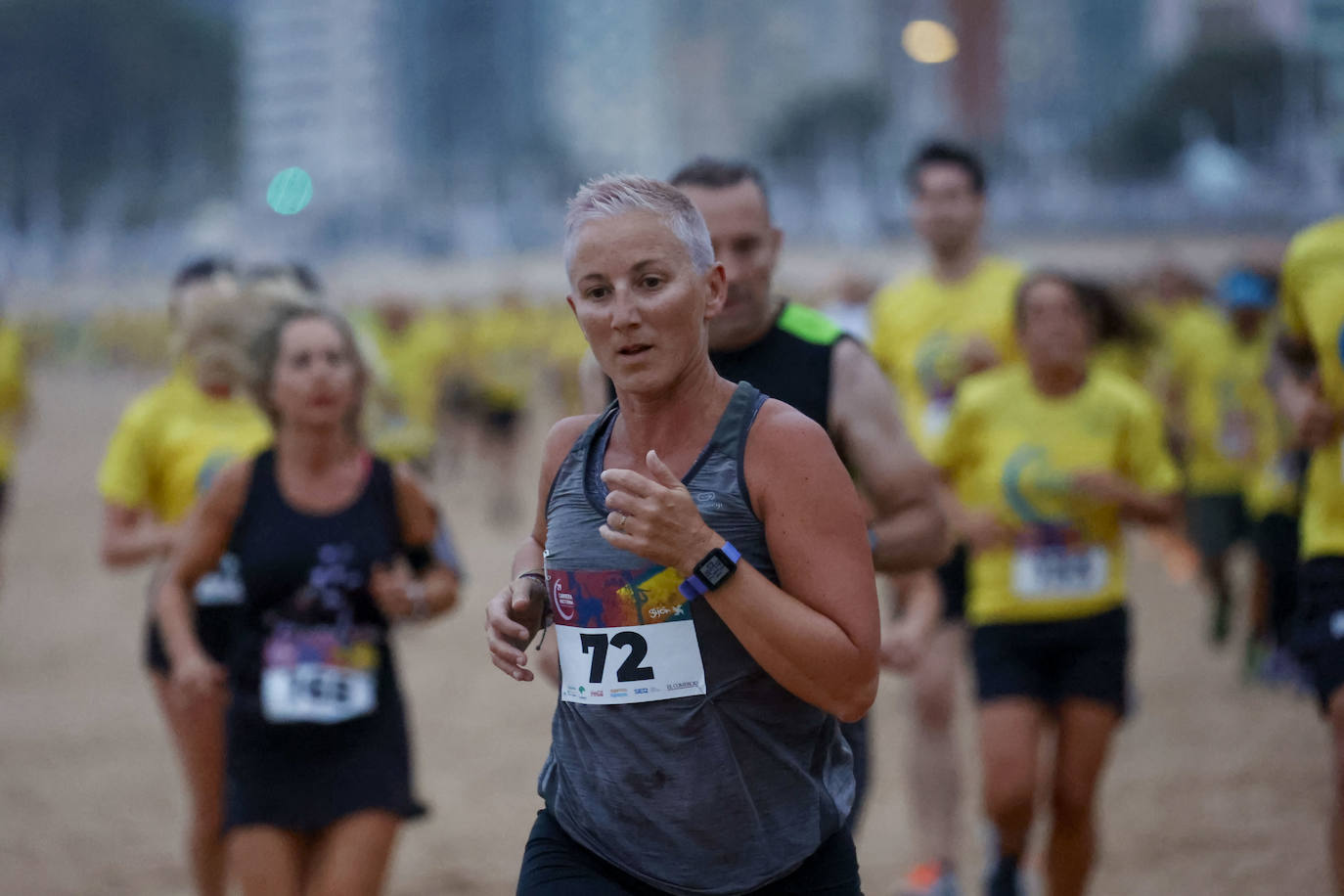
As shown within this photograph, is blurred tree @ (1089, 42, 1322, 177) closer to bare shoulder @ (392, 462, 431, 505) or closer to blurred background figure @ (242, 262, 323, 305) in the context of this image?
blurred background figure @ (242, 262, 323, 305)

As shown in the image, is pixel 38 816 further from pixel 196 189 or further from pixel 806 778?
pixel 196 189

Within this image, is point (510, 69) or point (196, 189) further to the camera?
point (510, 69)

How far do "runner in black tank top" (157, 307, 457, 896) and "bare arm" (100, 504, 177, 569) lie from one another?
92 centimetres

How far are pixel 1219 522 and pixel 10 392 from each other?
29.1 ft

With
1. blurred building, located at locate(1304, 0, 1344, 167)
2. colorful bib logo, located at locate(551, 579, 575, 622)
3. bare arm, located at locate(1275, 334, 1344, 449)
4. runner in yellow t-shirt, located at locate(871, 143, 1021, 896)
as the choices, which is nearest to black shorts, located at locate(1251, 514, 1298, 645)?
runner in yellow t-shirt, located at locate(871, 143, 1021, 896)

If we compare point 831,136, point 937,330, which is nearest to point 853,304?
point 937,330

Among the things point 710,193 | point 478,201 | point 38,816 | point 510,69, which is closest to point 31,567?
point 38,816

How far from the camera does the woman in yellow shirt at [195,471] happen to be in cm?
533

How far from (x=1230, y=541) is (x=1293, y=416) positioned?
622 cm

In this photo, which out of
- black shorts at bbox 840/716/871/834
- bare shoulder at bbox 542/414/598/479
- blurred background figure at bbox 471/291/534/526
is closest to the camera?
Answer: bare shoulder at bbox 542/414/598/479

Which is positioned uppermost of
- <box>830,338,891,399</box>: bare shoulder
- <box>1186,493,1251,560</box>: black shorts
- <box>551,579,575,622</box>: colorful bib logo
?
<box>830,338,891,399</box>: bare shoulder

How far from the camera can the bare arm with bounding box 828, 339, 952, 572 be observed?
12.5ft

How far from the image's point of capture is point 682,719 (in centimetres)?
262

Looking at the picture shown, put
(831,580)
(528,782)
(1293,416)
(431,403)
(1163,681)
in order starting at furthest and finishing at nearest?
(431,403) → (1163,681) → (528,782) → (1293,416) → (831,580)
